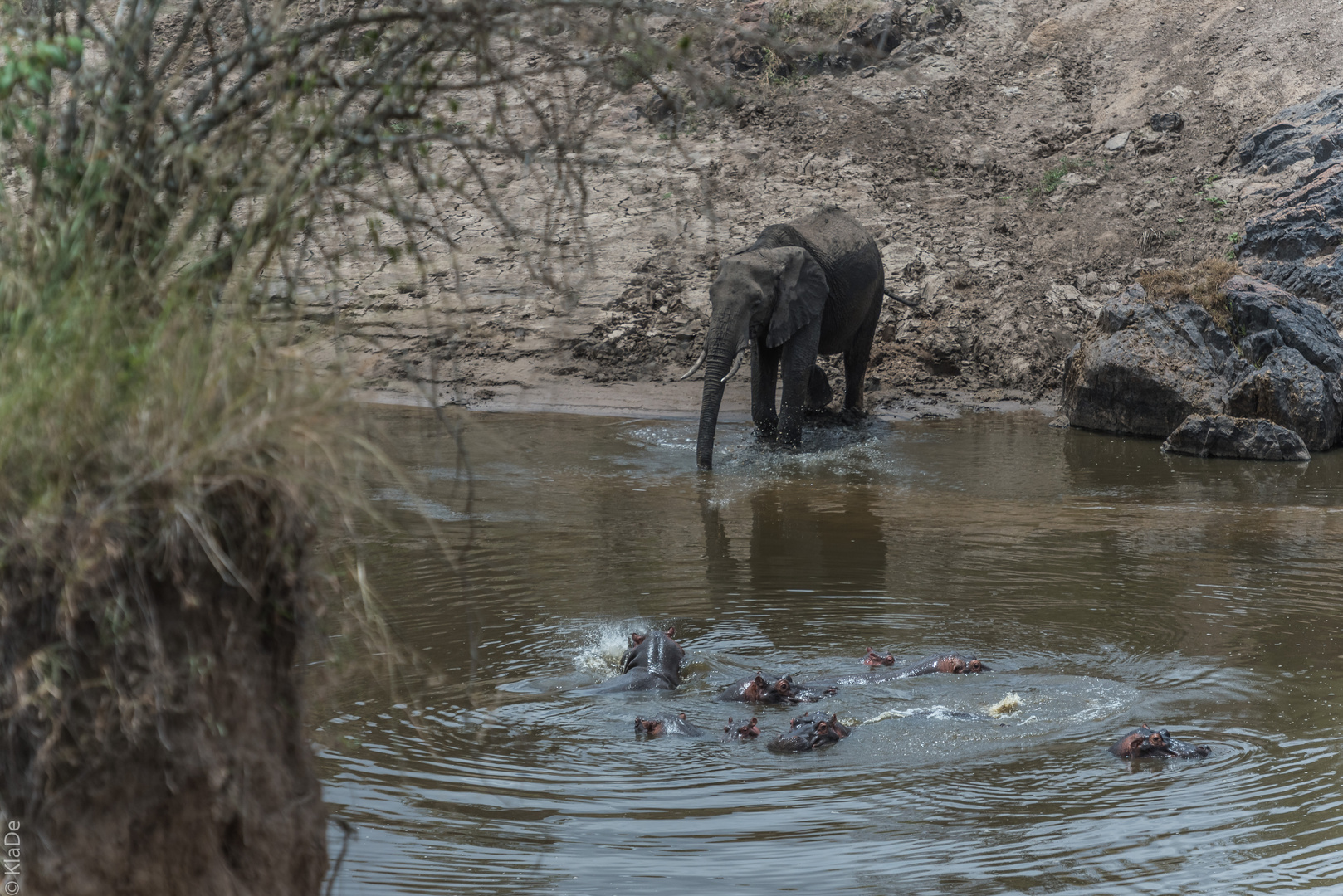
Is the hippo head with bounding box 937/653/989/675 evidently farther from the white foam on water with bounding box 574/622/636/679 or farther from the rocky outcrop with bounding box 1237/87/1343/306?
the rocky outcrop with bounding box 1237/87/1343/306

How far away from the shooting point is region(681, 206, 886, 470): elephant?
12.8 metres

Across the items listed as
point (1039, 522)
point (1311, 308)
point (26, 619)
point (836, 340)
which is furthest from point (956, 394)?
point (26, 619)

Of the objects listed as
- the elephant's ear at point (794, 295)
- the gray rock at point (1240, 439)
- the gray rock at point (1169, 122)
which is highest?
the gray rock at point (1169, 122)

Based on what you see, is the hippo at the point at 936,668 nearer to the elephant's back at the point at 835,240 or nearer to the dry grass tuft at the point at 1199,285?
the elephant's back at the point at 835,240

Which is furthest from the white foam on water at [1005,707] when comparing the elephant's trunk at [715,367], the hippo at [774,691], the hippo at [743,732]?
the elephant's trunk at [715,367]

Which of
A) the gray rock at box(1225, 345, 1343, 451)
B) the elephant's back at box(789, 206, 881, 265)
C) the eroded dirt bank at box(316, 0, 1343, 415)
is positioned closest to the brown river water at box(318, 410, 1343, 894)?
the gray rock at box(1225, 345, 1343, 451)

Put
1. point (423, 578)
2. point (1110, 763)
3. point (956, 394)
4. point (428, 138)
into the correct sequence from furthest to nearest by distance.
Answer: point (956, 394)
point (423, 578)
point (1110, 763)
point (428, 138)

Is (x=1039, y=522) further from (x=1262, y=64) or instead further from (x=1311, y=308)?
(x=1262, y=64)

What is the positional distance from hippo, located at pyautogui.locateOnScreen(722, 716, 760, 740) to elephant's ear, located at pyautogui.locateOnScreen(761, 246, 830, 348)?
24.5 ft

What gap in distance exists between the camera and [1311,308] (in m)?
14.6

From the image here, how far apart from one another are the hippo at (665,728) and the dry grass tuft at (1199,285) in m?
10.7

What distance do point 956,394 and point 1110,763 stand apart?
35.5 ft

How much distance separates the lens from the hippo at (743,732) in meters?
5.86

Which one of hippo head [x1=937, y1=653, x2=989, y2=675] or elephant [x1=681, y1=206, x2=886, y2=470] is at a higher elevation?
elephant [x1=681, y1=206, x2=886, y2=470]
